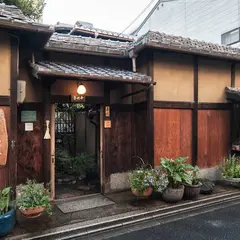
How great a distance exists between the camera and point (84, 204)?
6.28 m

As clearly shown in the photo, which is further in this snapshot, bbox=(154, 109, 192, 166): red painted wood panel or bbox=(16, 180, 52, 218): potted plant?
bbox=(154, 109, 192, 166): red painted wood panel

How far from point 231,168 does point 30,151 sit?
19.3ft

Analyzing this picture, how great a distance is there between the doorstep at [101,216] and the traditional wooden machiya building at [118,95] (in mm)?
936

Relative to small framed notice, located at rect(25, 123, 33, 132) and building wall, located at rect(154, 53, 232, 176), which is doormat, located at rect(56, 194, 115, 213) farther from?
small framed notice, located at rect(25, 123, 33, 132)

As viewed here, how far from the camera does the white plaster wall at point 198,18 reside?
1454 cm

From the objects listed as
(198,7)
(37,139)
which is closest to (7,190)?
(37,139)

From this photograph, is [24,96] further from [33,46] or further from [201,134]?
[201,134]

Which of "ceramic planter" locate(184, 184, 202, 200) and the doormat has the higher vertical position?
"ceramic planter" locate(184, 184, 202, 200)

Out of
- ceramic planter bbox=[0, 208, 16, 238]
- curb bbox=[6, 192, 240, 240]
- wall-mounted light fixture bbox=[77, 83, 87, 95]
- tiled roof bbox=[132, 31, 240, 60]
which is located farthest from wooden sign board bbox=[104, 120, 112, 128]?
ceramic planter bbox=[0, 208, 16, 238]

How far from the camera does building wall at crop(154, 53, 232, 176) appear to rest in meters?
7.17

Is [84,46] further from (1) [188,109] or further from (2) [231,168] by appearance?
(2) [231,168]

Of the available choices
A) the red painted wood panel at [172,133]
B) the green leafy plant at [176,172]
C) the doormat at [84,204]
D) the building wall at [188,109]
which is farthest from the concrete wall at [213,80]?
the doormat at [84,204]

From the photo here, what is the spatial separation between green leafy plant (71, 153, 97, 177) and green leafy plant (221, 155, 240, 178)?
180 inches

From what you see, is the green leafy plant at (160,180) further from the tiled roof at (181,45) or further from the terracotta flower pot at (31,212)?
the tiled roof at (181,45)
